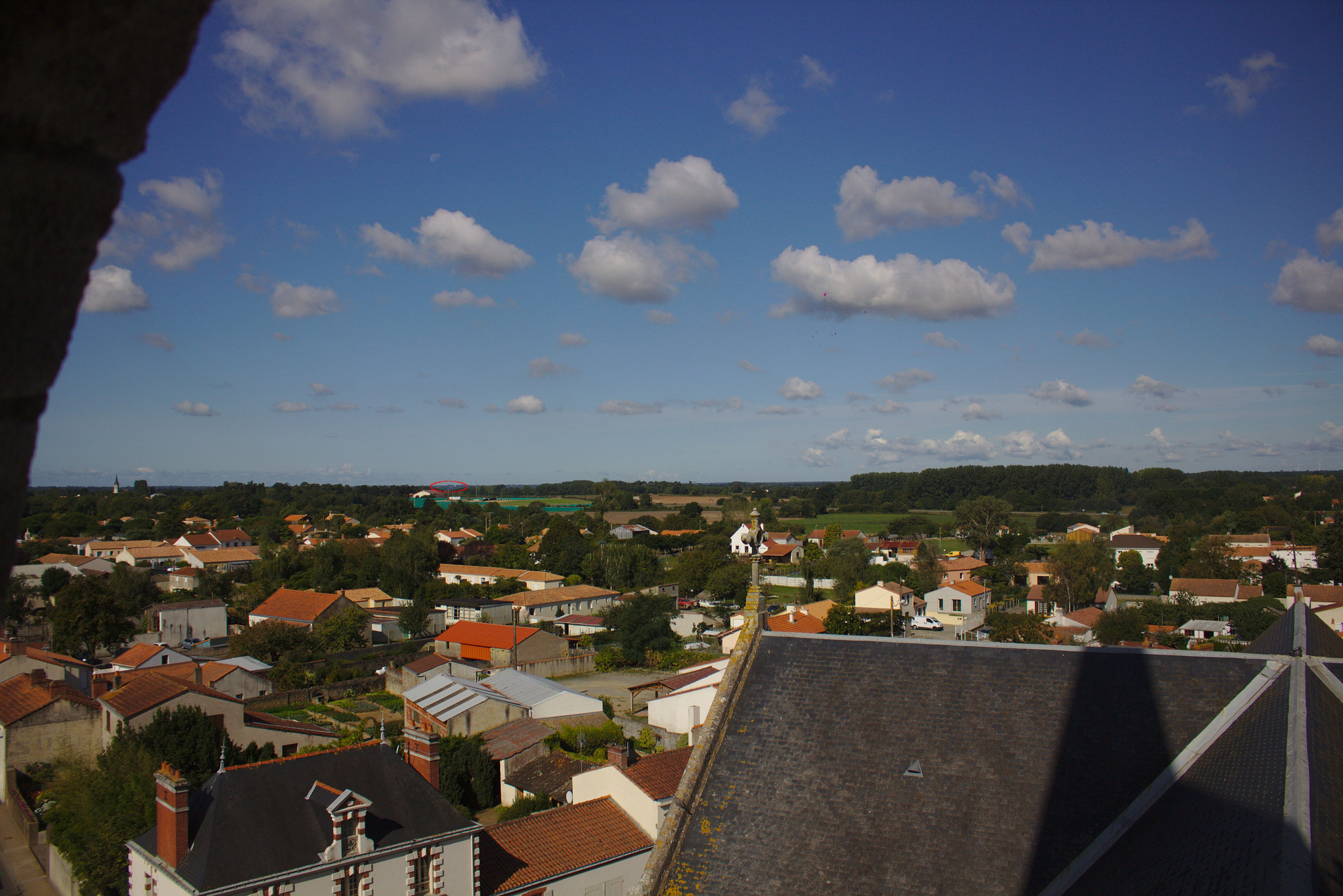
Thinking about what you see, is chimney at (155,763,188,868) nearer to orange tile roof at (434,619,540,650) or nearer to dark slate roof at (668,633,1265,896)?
dark slate roof at (668,633,1265,896)

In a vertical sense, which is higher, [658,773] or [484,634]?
[658,773]

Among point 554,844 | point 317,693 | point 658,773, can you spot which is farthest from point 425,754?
point 317,693

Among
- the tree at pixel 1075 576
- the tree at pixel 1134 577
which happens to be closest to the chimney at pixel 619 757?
the tree at pixel 1075 576

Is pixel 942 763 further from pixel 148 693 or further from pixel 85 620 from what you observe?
pixel 85 620

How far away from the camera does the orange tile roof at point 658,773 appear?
18.4 meters

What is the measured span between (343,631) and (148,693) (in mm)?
21997

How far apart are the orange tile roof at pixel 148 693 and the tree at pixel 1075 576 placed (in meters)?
49.9

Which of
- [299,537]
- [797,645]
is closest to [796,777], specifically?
[797,645]

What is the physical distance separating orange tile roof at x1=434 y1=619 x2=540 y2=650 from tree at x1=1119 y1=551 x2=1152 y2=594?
4565 centimetres

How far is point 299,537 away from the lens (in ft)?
314

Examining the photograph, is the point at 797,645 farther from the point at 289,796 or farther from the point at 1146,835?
the point at 289,796

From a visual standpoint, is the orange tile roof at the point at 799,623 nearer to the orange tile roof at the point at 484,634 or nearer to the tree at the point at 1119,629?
the orange tile roof at the point at 484,634

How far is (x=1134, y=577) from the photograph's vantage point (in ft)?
206

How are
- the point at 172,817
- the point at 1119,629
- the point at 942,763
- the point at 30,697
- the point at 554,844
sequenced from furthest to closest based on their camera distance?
the point at 1119,629
the point at 30,697
the point at 554,844
the point at 172,817
the point at 942,763
